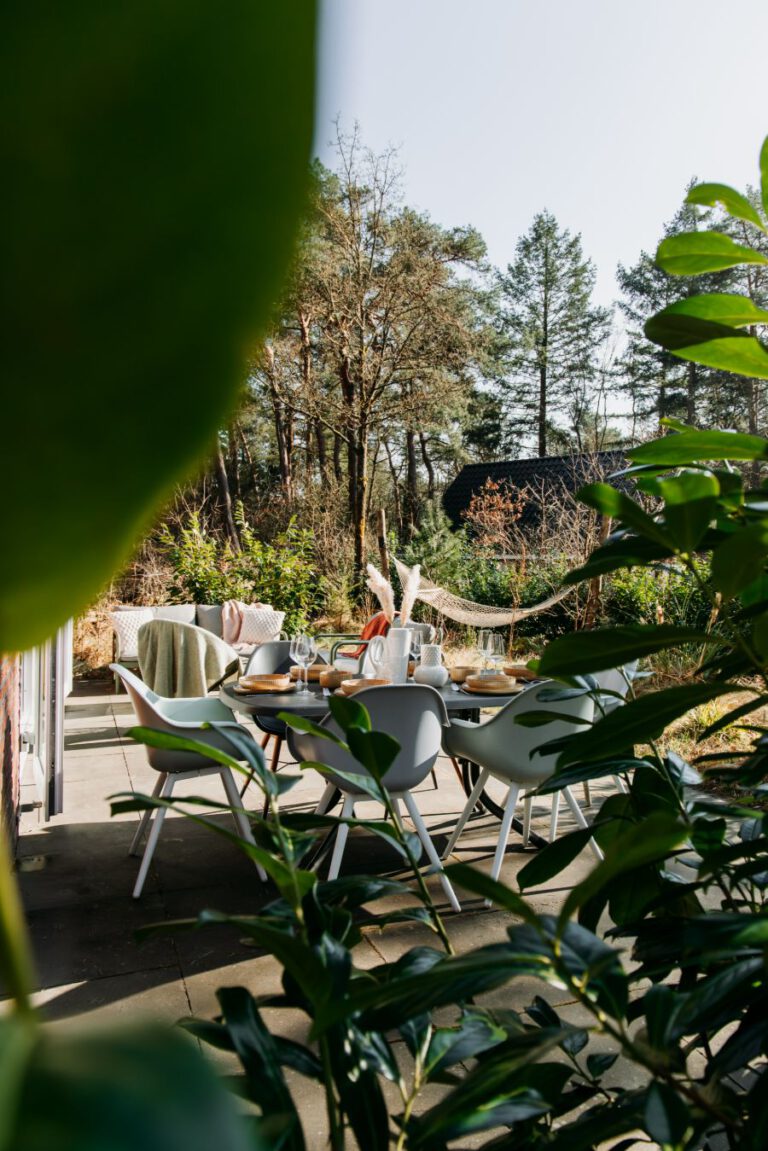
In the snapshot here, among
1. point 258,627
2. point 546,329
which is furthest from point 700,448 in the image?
point 546,329

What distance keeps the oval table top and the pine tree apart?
66.4 ft

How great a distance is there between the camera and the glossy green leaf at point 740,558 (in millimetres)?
514

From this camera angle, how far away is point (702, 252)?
708 mm

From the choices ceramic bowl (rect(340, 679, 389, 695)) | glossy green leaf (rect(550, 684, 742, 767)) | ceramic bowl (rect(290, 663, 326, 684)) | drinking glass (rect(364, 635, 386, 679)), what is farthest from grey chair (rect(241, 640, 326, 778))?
glossy green leaf (rect(550, 684, 742, 767))

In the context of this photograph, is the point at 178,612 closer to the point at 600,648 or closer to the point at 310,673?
the point at 310,673

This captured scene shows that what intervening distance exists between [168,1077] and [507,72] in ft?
0.86

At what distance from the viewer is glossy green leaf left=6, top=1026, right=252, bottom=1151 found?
69 millimetres

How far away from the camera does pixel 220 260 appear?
0.28 ft

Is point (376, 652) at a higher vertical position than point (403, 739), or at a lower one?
higher

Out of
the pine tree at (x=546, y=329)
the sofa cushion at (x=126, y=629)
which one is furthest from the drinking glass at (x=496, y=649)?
the pine tree at (x=546, y=329)

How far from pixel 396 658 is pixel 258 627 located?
13.8 feet

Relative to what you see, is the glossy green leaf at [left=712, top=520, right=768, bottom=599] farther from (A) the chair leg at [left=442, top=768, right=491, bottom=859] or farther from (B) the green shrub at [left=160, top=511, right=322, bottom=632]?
(B) the green shrub at [left=160, top=511, right=322, bottom=632]

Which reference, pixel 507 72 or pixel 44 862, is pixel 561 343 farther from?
pixel 507 72

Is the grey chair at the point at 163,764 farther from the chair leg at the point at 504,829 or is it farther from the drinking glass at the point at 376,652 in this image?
the chair leg at the point at 504,829
